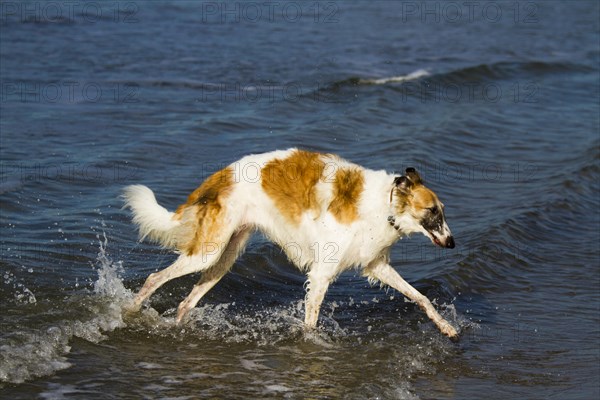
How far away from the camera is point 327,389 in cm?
650

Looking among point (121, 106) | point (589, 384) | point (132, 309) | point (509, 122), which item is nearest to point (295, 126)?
point (121, 106)

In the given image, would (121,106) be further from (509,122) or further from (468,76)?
(468,76)

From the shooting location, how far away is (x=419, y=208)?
23.0 feet

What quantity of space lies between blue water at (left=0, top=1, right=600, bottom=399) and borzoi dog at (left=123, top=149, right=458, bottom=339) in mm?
645

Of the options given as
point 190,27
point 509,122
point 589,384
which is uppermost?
point 190,27

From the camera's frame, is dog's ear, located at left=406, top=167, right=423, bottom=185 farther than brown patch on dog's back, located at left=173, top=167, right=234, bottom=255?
Result: No

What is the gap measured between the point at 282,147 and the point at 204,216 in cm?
534

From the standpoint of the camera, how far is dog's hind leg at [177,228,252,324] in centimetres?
757

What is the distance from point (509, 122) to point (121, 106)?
20.9 ft

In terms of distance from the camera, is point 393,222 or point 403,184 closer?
point 403,184

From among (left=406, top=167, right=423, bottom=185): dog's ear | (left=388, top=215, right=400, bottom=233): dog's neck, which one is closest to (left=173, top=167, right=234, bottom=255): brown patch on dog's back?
(left=388, top=215, right=400, bottom=233): dog's neck

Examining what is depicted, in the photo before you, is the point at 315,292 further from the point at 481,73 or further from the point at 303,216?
the point at 481,73

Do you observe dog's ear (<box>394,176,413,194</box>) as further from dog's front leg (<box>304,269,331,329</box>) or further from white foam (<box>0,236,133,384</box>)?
white foam (<box>0,236,133,384</box>)

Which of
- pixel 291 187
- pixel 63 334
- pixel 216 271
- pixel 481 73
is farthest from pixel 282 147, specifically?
pixel 481 73
